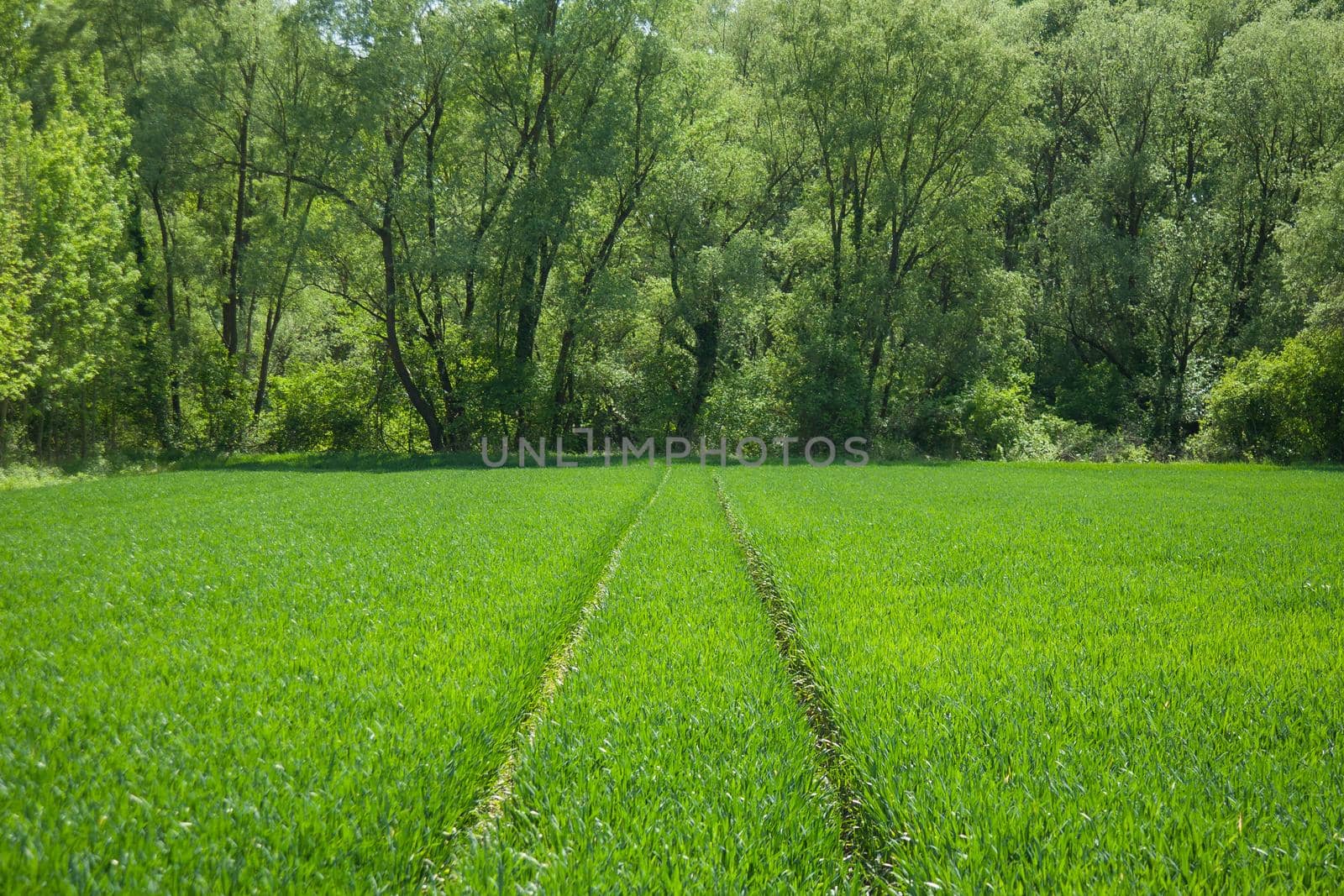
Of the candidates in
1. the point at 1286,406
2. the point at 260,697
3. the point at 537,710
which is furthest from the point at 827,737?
the point at 1286,406

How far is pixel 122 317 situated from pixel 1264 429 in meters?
42.3

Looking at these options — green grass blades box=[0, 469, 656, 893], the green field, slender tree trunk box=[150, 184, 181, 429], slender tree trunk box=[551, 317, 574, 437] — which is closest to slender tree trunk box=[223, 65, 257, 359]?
slender tree trunk box=[150, 184, 181, 429]

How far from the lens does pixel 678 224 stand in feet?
103

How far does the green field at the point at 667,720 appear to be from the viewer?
2326mm

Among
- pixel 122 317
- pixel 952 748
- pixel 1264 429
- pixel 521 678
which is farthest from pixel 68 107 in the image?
pixel 1264 429

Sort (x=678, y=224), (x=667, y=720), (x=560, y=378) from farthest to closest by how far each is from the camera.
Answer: (x=678, y=224) → (x=560, y=378) → (x=667, y=720)

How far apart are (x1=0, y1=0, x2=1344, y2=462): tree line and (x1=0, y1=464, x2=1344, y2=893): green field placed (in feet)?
71.6

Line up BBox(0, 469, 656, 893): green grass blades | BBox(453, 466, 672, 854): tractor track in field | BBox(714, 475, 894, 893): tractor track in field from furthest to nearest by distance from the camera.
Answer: BBox(453, 466, 672, 854): tractor track in field
BBox(714, 475, 894, 893): tractor track in field
BBox(0, 469, 656, 893): green grass blades

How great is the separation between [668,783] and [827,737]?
1.18 metres

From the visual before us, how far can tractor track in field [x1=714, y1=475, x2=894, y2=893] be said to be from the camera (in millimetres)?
2566

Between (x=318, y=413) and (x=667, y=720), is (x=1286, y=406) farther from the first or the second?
(x=318, y=413)

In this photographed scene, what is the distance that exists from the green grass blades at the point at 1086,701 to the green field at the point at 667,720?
0.02 metres

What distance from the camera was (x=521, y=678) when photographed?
4.05 meters

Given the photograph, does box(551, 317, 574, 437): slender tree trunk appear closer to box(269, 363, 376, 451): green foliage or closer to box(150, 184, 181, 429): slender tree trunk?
Answer: box(269, 363, 376, 451): green foliage
